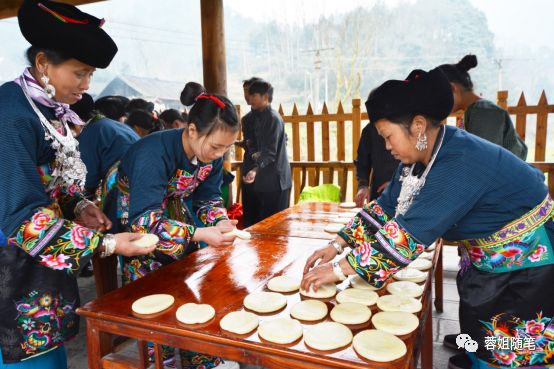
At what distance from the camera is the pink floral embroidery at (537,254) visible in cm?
150

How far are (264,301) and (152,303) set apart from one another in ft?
1.35

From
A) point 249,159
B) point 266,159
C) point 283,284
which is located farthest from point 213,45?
point 283,284

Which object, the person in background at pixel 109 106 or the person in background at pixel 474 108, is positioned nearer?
the person in background at pixel 474 108

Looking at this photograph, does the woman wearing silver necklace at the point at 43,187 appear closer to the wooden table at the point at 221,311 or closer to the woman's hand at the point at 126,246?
the woman's hand at the point at 126,246

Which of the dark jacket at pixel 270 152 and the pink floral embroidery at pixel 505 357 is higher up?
the dark jacket at pixel 270 152

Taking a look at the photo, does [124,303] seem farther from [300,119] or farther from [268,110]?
[300,119]

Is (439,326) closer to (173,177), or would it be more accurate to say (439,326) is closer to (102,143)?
(173,177)

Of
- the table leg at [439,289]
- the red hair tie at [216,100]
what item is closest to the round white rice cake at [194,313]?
the red hair tie at [216,100]

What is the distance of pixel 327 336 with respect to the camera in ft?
4.11

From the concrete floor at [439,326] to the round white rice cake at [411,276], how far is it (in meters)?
1.02

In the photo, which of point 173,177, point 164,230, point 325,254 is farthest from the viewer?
point 173,177

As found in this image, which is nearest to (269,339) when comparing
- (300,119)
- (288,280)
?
(288,280)

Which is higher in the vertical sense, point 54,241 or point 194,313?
point 54,241

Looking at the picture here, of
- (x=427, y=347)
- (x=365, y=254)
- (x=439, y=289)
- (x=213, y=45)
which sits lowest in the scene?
(x=439, y=289)
